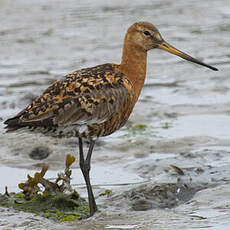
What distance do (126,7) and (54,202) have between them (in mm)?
9214

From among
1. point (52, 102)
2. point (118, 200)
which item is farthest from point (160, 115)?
point (52, 102)

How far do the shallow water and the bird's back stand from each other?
2.47 feet

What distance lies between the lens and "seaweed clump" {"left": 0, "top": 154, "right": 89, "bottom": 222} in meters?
5.88

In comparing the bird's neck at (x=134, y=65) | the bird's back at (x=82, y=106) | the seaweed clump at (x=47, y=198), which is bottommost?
the seaweed clump at (x=47, y=198)

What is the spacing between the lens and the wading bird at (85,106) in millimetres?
5492

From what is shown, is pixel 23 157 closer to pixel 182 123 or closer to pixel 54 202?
pixel 54 202

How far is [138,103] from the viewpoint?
9000 millimetres

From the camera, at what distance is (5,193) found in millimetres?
6039

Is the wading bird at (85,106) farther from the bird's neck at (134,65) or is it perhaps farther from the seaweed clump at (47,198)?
the seaweed clump at (47,198)

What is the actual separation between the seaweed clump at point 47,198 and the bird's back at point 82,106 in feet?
1.44

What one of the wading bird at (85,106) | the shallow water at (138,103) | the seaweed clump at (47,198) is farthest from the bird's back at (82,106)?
the shallow water at (138,103)

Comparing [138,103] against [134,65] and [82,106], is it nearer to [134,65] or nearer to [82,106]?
[134,65]

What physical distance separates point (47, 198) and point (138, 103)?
3.30 meters

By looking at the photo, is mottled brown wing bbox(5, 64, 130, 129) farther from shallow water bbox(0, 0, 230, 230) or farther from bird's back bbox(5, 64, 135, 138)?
shallow water bbox(0, 0, 230, 230)
